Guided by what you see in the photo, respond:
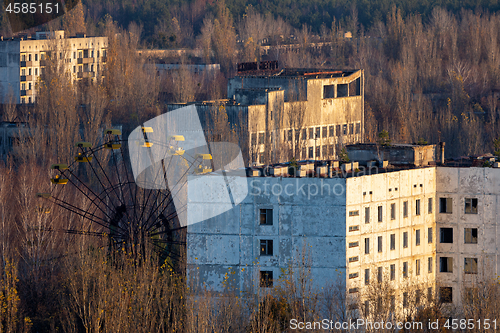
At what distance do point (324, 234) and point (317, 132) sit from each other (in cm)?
2405

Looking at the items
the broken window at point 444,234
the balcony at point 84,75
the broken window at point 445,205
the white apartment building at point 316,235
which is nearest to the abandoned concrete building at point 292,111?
the broken window at point 445,205

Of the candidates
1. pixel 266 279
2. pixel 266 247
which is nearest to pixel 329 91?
pixel 266 247

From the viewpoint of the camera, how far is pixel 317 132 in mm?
52625

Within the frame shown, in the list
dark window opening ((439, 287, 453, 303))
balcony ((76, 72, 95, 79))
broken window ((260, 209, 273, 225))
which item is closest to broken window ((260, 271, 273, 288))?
broken window ((260, 209, 273, 225))

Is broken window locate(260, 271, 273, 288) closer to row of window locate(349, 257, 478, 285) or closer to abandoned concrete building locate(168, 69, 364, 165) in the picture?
row of window locate(349, 257, 478, 285)

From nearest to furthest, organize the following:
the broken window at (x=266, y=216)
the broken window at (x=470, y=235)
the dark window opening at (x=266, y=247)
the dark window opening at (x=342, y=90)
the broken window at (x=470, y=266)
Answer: the dark window opening at (x=266, y=247), the broken window at (x=266, y=216), the broken window at (x=470, y=266), the broken window at (x=470, y=235), the dark window opening at (x=342, y=90)

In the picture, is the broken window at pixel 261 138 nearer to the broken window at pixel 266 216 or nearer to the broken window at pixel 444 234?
the broken window at pixel 444 234

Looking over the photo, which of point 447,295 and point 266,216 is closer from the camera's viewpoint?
point 266,216

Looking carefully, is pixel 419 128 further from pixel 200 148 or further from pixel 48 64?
pixel 48 64

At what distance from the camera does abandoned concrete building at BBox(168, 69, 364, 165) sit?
158 feet

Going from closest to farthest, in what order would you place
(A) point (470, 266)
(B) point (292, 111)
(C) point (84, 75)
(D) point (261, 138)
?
1. (A) point (470, 266)
2. (D) point (261, 138)
3. (B) point (292, 111)
4. (C) point (84, 75)

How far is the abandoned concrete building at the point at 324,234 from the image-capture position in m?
28.8

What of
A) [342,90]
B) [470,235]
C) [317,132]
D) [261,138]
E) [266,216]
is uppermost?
[342,90]

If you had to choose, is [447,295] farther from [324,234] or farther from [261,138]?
[261,138]
